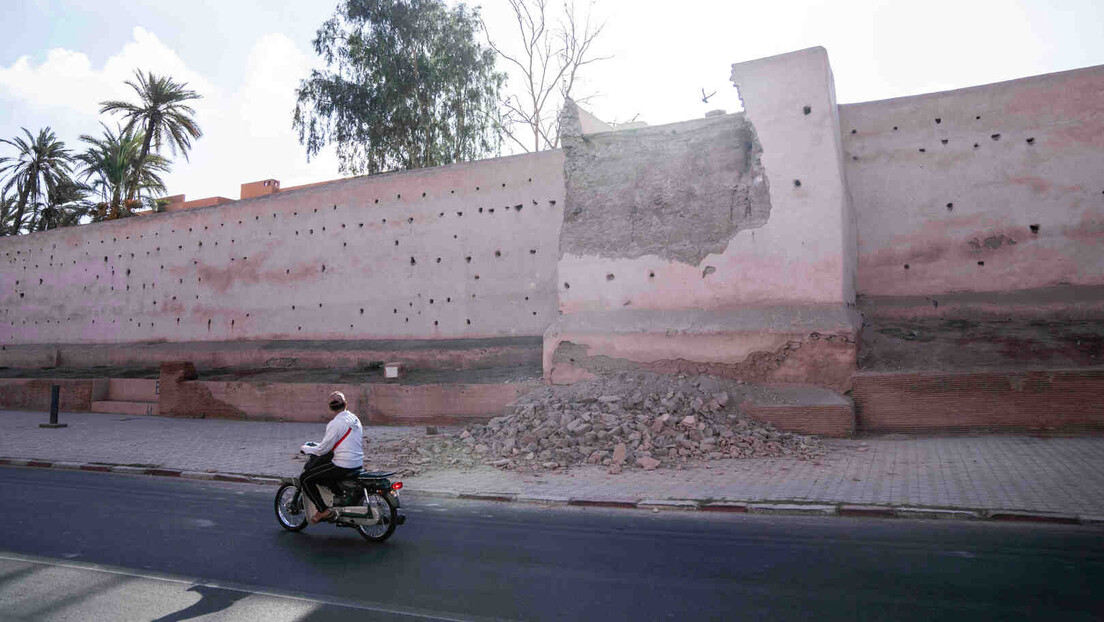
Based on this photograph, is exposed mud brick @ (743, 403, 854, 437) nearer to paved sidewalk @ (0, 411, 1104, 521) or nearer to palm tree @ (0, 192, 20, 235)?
paved sidewalk @ (0, 411, 1104, 521)

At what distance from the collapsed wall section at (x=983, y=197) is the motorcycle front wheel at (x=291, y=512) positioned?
10029 millimetres

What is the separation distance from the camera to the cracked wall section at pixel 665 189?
12008 mm

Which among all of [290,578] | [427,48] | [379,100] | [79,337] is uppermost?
[427,48]

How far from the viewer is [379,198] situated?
59.7 ft

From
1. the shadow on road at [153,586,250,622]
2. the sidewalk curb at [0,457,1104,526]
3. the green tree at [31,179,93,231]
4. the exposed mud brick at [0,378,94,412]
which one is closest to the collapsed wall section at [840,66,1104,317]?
the sidewalk curb at [0,457,1104,526]

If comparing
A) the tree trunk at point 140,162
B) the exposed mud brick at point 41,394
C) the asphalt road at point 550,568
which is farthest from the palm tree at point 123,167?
the asphalt road at point 550,568

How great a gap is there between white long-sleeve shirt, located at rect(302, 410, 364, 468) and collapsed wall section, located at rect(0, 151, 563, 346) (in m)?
9.41

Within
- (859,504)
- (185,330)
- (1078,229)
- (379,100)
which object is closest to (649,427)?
(859,504)

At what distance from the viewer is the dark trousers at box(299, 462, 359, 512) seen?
20.4 ft

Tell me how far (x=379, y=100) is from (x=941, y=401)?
22797 mm

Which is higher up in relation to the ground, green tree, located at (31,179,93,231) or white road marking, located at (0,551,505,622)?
green tree, located at (31,179,93,231)

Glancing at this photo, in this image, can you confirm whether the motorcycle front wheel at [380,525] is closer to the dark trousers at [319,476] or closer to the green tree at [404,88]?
the dark trousers at [319,476]

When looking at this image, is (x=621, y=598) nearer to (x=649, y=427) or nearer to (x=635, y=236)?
(x=649, y=427)

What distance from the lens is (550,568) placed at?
511 centimetres
